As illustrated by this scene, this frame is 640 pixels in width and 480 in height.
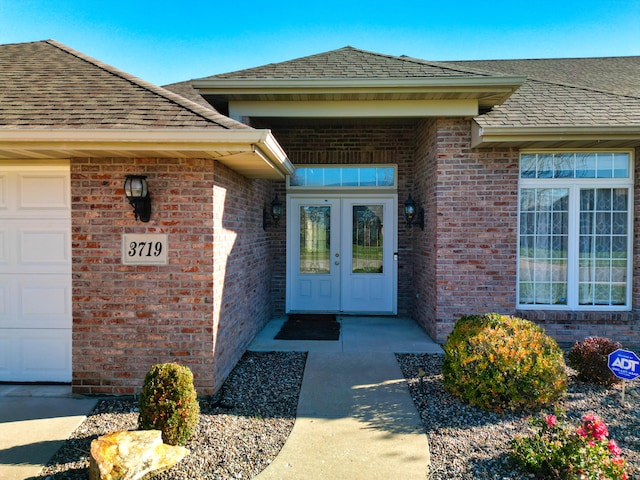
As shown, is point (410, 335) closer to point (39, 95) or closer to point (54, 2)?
point (39, 95)

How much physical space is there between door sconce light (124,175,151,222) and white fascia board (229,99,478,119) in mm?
2362

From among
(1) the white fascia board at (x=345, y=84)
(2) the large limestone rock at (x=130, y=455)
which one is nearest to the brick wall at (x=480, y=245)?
(1) the white fascia board at (x=345, y=84)

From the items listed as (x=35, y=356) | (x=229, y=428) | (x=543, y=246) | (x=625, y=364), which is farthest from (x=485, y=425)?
(x=35, y=356)

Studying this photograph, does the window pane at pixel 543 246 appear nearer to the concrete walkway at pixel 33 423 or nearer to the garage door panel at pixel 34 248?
the concrete walkway at pixel 33 423

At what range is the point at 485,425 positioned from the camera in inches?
136

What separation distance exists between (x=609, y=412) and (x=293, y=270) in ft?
17.5

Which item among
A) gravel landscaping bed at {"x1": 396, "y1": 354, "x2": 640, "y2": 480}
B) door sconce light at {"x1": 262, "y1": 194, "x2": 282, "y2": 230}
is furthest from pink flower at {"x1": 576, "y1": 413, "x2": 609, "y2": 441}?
door sconce light at {"x1": 262, "y1": 194, "x2": 282, "y2": 230}

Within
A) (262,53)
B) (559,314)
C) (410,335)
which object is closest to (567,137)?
(559,314)

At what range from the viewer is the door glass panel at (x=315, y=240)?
304 inches

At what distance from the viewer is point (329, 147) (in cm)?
751

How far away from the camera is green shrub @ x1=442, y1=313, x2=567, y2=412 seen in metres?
3.65

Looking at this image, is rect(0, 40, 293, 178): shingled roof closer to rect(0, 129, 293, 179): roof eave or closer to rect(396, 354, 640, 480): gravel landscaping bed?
rect(0, 129, 293, 179): roof eave

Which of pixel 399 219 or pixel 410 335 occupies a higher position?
pixel 399 219

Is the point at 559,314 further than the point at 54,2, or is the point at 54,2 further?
the point at 54,2
